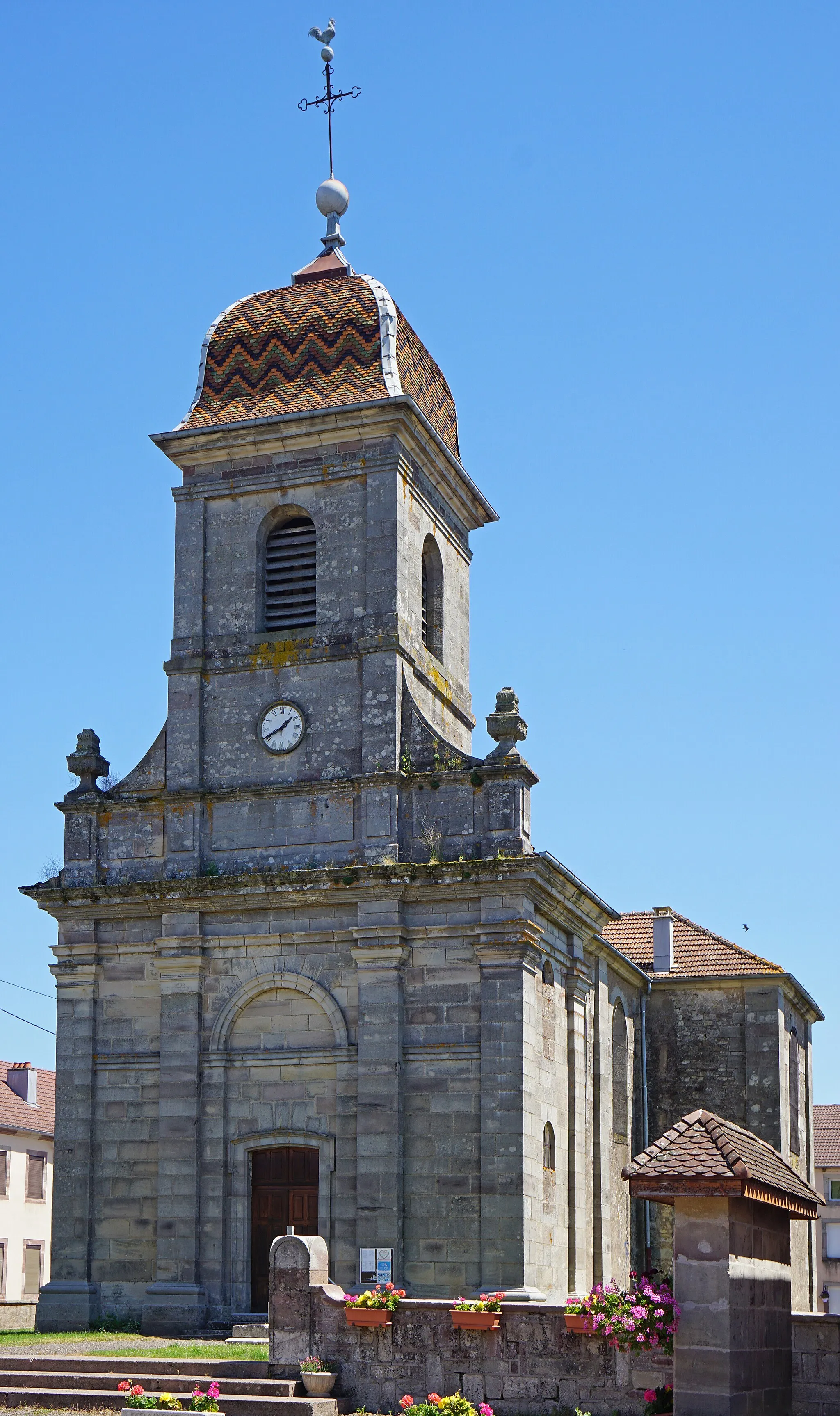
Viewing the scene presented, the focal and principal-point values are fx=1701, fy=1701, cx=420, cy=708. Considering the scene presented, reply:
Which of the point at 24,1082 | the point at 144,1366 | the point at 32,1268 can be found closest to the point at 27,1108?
the point at 24,1082

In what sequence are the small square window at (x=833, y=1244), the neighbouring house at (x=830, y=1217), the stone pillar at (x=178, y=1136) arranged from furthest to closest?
1. the small square window at (x=833, y=1244)
2. the neighbouring house at (x=830, y=1217)
3. the stone pillar at (x=178, y=1136)

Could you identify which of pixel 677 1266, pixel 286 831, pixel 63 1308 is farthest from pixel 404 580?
pixel 677 1266

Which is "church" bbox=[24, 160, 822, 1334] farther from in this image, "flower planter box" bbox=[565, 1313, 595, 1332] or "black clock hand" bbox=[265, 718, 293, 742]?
"flower planter box" bbox=[565, 1313, 595, 1332]

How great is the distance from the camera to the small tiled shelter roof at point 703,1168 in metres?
12.9

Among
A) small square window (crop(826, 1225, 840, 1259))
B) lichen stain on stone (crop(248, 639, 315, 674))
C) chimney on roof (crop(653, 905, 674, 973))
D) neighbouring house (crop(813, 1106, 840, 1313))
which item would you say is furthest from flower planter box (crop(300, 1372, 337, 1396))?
small square window (crop(826, 1225, 840, 1259))

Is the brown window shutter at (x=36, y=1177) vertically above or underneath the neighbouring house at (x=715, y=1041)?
underneath

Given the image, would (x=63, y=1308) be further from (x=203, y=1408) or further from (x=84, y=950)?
(x=203, y=1408)

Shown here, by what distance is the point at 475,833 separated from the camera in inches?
864

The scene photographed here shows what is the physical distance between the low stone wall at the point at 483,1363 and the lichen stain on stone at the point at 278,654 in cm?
973

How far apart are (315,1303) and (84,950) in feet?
27.8

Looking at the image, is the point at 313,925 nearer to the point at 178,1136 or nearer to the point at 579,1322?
the point at 178,1136

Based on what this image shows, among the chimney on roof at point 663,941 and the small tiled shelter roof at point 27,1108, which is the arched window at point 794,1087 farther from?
the small tiled shelter roof at point 27,1108

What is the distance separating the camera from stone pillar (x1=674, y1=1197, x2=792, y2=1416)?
12898 millimetres

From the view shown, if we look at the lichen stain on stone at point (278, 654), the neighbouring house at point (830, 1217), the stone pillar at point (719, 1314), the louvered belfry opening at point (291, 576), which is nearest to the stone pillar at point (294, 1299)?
the stone pillar at point (719, 1314)
